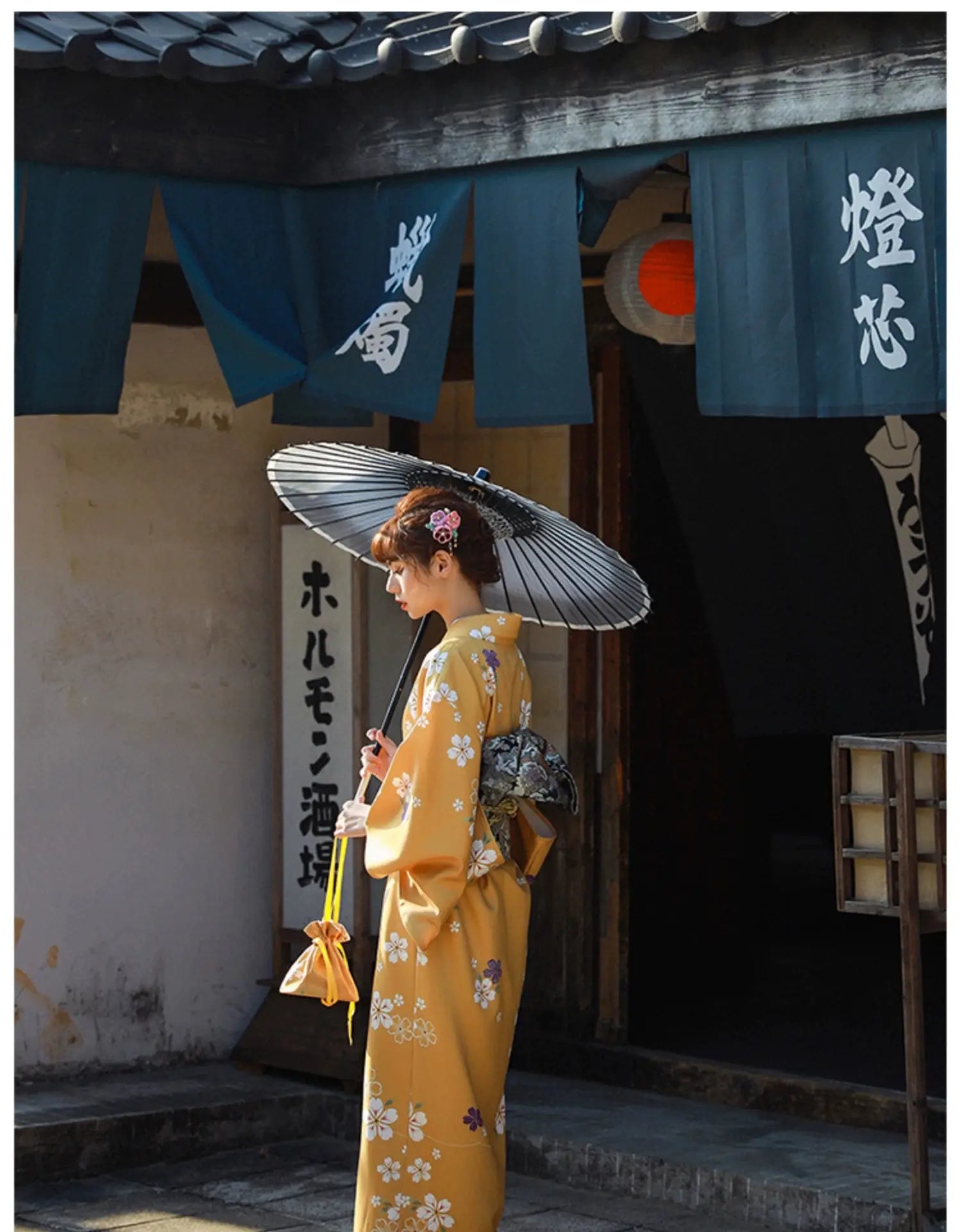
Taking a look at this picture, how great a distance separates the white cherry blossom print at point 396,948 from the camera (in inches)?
219

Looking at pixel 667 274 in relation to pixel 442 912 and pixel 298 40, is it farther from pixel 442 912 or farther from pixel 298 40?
pixel 442 912

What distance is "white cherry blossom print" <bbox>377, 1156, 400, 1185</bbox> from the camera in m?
5.49

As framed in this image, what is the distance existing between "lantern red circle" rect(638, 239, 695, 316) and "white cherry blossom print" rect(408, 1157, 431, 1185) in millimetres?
3291

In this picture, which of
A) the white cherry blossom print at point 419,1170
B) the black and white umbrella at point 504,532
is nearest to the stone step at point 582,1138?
the white cherry blossom print at point 419,1170

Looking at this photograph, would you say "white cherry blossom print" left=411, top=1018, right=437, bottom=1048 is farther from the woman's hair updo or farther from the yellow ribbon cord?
the woman's hair updo

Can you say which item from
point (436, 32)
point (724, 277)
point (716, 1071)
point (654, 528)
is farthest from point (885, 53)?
point (716, 1071)

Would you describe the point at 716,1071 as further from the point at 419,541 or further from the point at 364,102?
the point at 364,102

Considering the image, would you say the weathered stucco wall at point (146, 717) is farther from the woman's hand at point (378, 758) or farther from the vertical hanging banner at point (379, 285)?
the woman's hand at point (378, 758)

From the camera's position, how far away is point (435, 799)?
5395 millimetres

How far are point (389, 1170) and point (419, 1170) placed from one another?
0.09 meters

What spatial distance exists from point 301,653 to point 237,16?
9.12 ft

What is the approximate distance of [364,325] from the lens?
23.3 ft

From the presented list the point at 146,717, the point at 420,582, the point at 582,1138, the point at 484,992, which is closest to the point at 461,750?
the point at 420,582

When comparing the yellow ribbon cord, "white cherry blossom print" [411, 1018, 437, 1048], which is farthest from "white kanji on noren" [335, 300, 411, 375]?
"white cherry blossom print" [411, 1018, 437, 1048]
